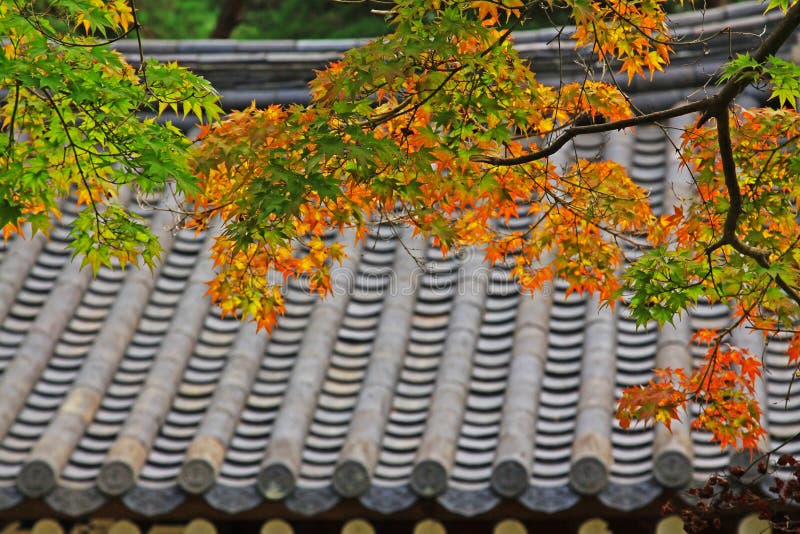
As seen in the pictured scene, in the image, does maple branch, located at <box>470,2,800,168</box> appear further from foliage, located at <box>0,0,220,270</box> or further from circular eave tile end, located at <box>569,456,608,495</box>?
circular eave tile end, located at <box>569,456,608,495</box>

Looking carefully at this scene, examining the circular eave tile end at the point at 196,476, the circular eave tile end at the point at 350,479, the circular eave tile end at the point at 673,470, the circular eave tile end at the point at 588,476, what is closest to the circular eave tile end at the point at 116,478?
the circular eave tile end at the point at 196,476

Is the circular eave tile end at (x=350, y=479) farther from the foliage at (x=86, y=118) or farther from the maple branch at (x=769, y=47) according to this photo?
the maple branch at (x=769, y=47)

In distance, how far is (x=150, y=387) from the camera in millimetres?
6363

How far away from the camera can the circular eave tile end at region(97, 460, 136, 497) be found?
17.9 ft

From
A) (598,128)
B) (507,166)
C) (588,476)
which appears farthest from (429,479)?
(598,128)

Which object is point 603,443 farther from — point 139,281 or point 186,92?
point 139,281

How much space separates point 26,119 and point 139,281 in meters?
3.18

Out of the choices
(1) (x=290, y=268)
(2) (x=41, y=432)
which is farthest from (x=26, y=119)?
(2) (x=41, y=432)

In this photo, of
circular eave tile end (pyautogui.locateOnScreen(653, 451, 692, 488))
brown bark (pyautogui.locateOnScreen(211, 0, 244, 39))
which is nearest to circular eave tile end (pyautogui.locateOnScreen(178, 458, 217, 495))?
circular eave tile end (pyautogui.locateOnScreen(653, 451, 692, 488))

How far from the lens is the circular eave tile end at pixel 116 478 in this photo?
5446 mm

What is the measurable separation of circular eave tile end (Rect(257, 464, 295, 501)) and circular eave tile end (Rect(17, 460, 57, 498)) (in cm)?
104

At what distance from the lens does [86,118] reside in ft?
12.9

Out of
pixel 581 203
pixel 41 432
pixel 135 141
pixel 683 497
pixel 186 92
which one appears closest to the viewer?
pixel 135 141

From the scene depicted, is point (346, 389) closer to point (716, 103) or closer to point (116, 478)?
point (116, 478)
